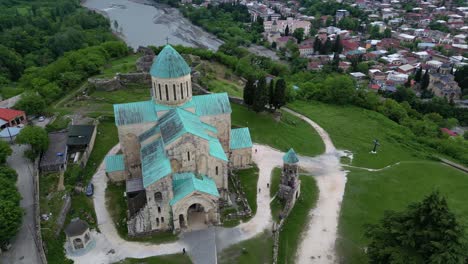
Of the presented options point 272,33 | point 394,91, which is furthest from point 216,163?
point 272,33

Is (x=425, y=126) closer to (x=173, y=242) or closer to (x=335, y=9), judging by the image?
(x=173, y=242)

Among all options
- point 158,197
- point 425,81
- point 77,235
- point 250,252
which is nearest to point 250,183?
point 250,252

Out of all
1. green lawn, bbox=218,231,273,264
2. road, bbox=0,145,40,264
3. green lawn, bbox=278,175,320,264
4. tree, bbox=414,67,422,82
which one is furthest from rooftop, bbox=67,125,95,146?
tree, bbox=414,67,422,82

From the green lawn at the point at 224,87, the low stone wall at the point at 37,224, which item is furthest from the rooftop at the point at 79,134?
the green lawn at the point at 224,87

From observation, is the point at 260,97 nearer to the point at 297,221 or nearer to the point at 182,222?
the point at 297,221

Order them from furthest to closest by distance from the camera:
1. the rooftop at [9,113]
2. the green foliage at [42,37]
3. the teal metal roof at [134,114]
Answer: the green foliage at [42,37] → the rooftop at [9,113] → the teal metal roof at [134,114]

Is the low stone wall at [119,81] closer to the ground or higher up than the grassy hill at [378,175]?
higher up

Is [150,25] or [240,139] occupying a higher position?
[150,25]

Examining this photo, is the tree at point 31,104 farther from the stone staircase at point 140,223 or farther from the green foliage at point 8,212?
the stone staircase at point 140,223
